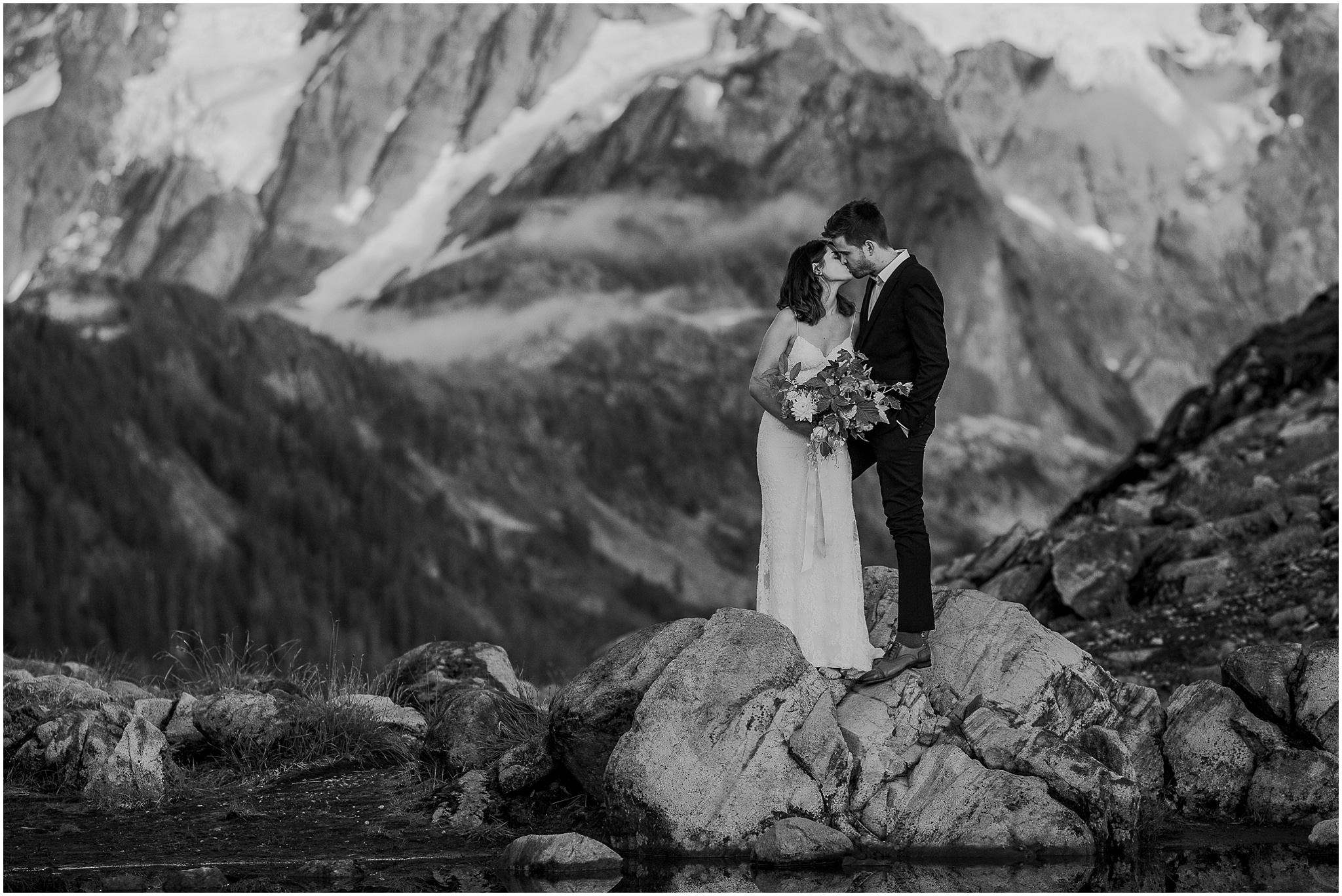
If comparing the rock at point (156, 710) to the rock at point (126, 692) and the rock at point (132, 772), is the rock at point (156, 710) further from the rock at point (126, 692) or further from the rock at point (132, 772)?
the rock at point (132, 772)

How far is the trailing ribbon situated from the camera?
40.1ft

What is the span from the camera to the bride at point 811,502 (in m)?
12.1

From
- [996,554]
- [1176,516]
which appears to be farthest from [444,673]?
[1176,516]

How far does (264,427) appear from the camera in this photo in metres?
177

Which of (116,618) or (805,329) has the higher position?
(805,329)

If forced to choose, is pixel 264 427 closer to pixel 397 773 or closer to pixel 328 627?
pixel 328 627

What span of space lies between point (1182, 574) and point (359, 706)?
10.5 meters

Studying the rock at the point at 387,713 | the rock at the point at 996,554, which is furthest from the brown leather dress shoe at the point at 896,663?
the rock at the point at 996,554

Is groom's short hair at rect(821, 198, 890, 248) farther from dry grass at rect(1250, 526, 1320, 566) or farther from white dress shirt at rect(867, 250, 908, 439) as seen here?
dry grass at rect(1250, 526, 1320, 566)

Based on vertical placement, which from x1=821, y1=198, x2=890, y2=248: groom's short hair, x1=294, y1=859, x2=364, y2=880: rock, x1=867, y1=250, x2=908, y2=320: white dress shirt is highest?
x1=821, y1=198, x2=890, y2=248: groom's short hair

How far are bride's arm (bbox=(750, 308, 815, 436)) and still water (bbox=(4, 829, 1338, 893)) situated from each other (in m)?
3.16

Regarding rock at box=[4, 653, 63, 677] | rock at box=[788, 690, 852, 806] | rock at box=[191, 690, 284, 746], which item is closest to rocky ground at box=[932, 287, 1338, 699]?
rock at box=[788, 690, 852, 806]

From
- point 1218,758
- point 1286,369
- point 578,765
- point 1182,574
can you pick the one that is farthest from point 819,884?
point 1286,369

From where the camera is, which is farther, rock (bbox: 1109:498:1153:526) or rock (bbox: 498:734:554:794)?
rock (bbox: 1109:498:1153:526)
